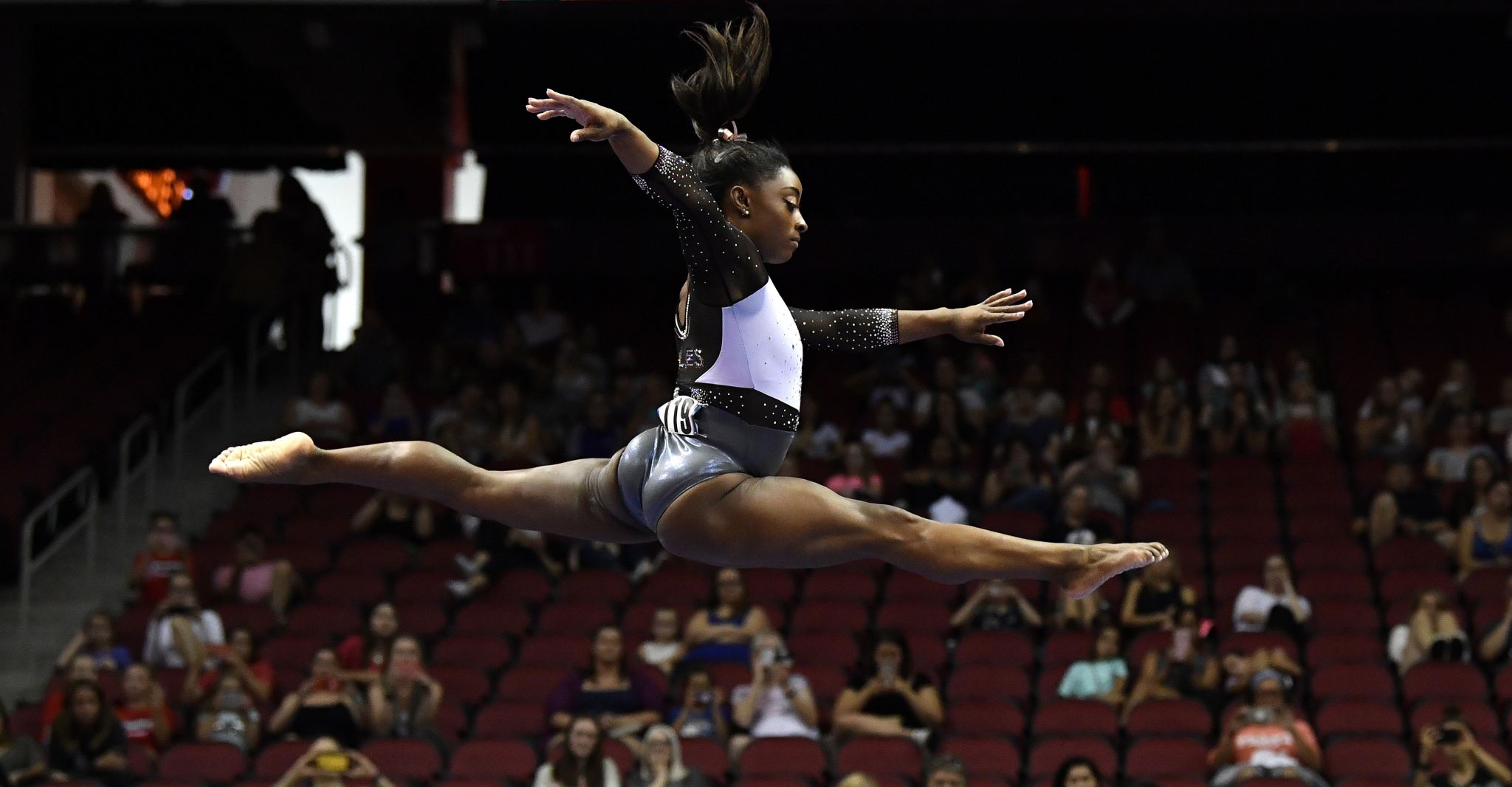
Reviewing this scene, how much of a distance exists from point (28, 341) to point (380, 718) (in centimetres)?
631

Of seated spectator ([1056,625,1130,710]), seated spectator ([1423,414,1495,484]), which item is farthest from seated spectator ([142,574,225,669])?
seated spectator ([1423,414,1495,484])

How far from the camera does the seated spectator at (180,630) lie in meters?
9.96

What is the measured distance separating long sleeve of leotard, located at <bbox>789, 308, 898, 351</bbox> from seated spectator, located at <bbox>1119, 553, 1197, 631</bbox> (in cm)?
519

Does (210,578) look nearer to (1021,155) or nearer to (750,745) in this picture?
(750,745)

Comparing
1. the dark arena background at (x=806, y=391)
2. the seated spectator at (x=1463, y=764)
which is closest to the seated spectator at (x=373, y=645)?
the dark arena background at (x=806, y=391)

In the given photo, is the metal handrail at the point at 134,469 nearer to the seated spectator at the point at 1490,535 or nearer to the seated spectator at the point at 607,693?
the seated spectator at the point at 607,693

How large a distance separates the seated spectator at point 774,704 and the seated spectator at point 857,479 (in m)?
1.68

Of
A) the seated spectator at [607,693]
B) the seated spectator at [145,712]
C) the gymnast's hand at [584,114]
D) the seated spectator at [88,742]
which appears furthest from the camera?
the seated spectator at [145,712]

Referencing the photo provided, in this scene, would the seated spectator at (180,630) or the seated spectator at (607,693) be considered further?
the seated spectator at (180,630)

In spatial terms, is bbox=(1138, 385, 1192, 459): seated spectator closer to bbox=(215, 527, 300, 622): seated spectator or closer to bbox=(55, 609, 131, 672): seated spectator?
bbox=(215, 527, 300, 622): seated spectator

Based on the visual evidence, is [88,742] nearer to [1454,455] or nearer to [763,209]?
[763,209]

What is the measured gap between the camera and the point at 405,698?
9406 millimetres

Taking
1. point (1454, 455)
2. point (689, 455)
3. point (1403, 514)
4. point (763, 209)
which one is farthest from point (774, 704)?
point (763, 209)

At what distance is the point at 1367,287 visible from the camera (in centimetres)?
1523
